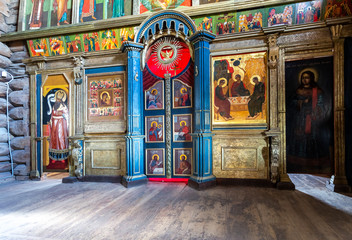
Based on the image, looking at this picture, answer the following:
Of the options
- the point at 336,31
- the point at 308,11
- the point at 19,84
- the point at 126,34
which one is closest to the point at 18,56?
the point at 19,84

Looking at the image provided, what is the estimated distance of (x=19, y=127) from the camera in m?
6.11

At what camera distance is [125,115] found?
215 inches

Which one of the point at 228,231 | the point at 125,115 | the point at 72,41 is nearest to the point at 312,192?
the point at 228,231

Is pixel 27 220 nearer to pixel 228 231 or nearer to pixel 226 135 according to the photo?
pixel 228 231

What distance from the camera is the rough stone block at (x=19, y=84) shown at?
614 centimetres

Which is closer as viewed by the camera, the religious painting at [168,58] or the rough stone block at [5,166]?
the religious painting at [168,58]

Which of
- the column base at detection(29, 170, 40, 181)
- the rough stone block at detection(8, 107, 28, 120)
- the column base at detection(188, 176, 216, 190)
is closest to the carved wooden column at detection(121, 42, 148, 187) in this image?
the column base at detection(188, 176, 216, 190)

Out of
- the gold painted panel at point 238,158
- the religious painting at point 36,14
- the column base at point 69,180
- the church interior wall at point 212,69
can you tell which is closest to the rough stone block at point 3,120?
the church interior wall at point 212,69

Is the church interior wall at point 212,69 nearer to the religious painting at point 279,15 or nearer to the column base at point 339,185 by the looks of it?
the religious painting at point 279,15

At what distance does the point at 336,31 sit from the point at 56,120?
7527 mm

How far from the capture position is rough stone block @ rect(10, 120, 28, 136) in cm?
Answer: 609

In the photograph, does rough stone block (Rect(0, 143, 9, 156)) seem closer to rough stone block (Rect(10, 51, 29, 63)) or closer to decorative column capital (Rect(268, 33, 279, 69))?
rough stone block (Rect(10, 51, 29, 63))

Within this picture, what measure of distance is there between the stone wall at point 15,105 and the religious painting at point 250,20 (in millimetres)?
6434

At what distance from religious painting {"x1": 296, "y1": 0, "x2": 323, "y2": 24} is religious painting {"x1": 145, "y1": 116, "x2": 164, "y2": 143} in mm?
4034
